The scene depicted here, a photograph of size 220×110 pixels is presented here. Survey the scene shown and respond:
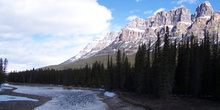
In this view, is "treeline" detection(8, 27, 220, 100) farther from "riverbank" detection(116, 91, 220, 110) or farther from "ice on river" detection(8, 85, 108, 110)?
"ice on river" detection(8, 85, 108, 110)

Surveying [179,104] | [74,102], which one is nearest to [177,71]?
[179,104]

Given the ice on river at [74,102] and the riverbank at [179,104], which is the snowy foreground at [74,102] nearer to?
the ice on river at [74,102]

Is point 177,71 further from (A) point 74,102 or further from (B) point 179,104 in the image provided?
(A) point 74,102

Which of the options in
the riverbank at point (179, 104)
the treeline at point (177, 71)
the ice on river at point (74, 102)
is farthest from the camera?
the treeline at point (177, 71)

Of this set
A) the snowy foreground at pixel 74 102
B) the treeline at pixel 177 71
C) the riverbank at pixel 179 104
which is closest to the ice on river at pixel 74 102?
the snowy foreground at pixel 74 102

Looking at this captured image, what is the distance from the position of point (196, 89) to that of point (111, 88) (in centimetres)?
4065

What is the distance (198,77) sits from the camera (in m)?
42.5

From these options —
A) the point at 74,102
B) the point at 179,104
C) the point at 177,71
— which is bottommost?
the point at 74,102

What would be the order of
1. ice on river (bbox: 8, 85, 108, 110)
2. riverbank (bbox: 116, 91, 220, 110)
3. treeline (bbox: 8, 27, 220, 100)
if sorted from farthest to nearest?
treeline (bbox: 8, 27, 220, 100) → ice on river (bbox: 8, 85, 108, 110) → riverbank (bbox: 116, 91, 220, 110)

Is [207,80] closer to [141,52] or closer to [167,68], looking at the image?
[167,68]

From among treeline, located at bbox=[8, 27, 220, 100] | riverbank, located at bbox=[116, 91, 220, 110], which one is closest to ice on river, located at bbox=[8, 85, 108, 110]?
riverbank, located at bbox=[116, 91, 220, 110]

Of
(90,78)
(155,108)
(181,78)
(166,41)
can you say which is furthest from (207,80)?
(90,78)

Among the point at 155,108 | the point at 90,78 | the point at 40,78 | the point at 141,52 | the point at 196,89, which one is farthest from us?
the point at 40,78

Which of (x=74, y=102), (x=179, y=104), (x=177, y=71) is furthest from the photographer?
(x=177, y=71)
